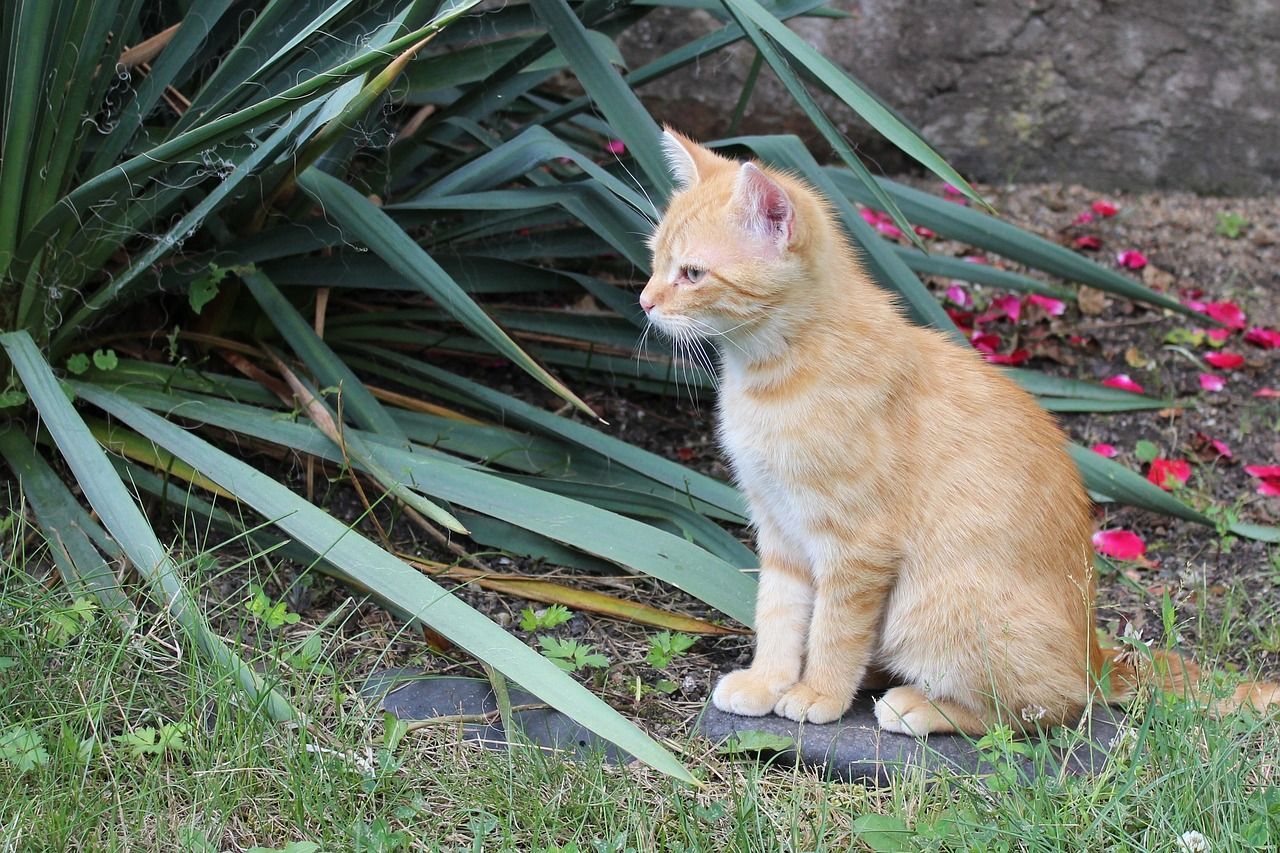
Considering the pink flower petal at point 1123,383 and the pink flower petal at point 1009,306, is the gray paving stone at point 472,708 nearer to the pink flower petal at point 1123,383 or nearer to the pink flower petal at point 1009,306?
the pink flower petal at point 1123,383

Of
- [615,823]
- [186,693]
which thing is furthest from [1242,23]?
[186,693]

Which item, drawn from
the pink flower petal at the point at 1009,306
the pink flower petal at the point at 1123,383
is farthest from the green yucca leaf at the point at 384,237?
the pink flower petal at the point at 1009,306

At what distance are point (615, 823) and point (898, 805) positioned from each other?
0.43 metres

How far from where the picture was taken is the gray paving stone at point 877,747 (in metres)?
1.98

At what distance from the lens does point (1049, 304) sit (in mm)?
3688

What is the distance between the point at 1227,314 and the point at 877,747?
7.26 ft

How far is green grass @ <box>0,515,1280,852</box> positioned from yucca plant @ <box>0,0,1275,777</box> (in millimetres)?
103

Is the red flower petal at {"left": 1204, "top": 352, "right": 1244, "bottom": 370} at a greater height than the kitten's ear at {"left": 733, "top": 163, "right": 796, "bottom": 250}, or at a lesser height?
lesser

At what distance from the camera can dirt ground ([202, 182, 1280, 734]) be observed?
238 centimetres

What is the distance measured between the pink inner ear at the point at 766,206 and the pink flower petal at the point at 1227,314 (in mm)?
2100

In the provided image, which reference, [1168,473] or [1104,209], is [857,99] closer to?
[1168,473]

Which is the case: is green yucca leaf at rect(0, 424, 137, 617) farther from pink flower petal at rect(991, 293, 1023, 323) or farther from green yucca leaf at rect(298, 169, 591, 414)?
pink flower petal at rect(991, 293, 1023, 323)

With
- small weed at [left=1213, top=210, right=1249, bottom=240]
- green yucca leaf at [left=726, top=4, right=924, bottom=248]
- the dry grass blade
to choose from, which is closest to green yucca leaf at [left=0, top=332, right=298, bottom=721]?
the dry grass blade

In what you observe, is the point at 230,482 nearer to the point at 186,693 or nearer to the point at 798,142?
the point at 186,693
